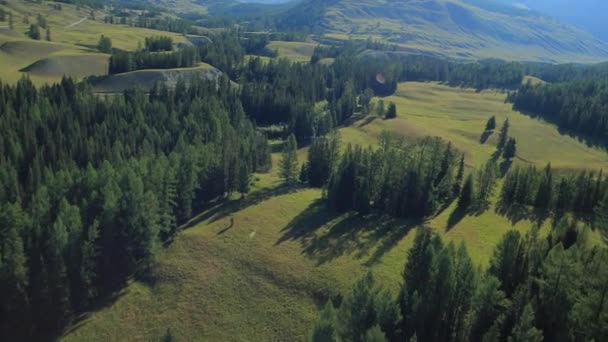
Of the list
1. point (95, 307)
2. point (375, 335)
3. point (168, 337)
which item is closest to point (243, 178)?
point (95, 307)

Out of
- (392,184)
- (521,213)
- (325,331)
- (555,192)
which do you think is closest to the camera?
(325,331)

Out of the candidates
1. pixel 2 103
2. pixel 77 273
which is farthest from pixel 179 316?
pixel 2 103

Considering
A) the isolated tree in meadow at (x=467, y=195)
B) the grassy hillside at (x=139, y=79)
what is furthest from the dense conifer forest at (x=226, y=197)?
the grassy hillside at (x=139, y=79)

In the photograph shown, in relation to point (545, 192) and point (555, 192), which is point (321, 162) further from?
point (555, 192)

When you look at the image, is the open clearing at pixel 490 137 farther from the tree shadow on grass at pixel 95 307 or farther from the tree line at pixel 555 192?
the tree shadow on grass at pixel 95 307

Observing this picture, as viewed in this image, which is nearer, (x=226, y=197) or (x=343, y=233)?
(x=343, y=233)
